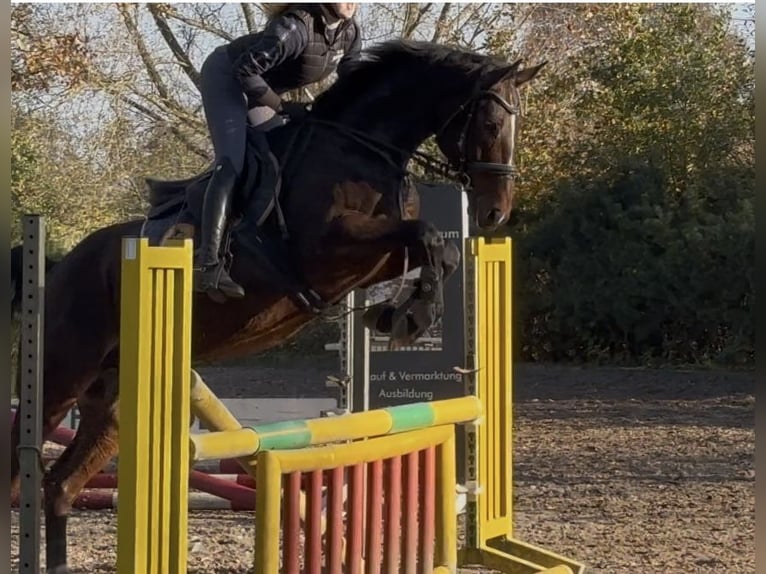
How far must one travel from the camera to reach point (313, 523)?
341 cm

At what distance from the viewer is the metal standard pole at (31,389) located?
341 centimetres

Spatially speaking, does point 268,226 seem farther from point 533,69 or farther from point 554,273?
point 554,273

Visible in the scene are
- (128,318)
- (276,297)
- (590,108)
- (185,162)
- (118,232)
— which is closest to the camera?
(128,318)

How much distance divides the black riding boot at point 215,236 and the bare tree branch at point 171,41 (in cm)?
886

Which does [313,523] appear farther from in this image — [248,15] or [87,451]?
[248,15]

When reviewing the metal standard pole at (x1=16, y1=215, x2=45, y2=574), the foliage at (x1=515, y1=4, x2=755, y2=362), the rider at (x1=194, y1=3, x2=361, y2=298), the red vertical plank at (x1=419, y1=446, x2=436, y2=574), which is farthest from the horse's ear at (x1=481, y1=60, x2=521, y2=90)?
the foliage at (x1=515, y1=4, x2=755, y2=362)

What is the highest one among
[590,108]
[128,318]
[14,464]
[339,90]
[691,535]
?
[590,108]

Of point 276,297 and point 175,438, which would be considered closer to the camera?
point 175,438

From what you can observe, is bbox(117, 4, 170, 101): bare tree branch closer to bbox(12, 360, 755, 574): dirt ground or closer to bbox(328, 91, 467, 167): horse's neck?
bbox(12, 360, 755, 574): dirt ground

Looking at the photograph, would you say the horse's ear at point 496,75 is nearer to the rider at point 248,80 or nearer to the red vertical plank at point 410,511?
the rider at point 248,80

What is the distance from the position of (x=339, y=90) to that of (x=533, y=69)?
30.0 inches

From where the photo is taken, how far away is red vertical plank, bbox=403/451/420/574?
388 cm

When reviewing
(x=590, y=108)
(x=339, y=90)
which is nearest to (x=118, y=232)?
(x=339, y=90)

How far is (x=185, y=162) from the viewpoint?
14.8 meters
